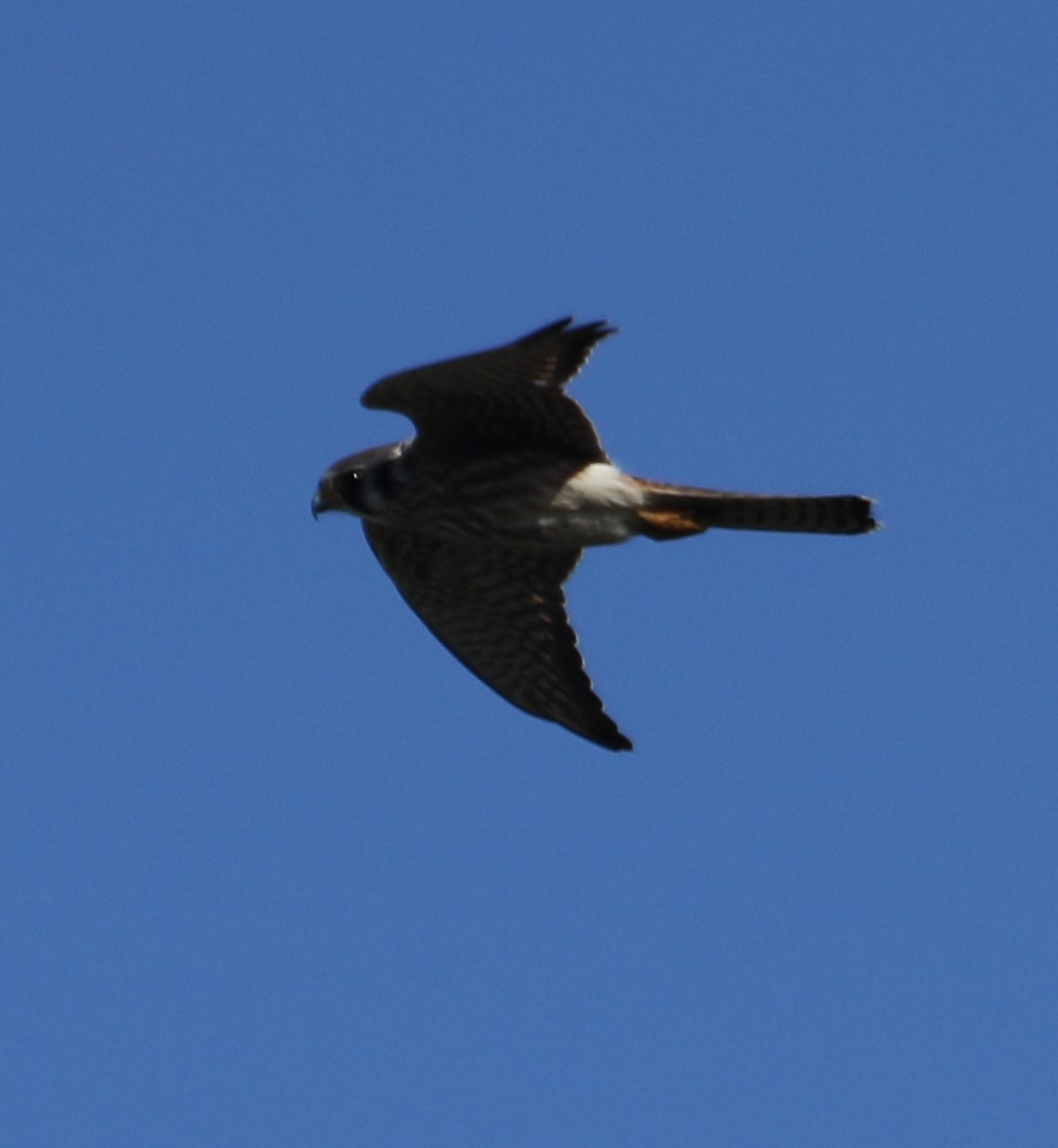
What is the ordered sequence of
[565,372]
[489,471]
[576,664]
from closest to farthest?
[565,372], [489,471], [576,664]

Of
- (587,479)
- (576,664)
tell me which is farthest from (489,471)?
(576,664)

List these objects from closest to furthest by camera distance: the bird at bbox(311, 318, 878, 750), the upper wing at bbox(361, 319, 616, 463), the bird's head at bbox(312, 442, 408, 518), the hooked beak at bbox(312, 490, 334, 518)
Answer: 1. the upper wing at bbox(361, 319, 616, 463)
2. the bird at bbox(311, 318, 878, 750)
3. the bird's head at bbox(312, 442, 408, 518)
4. the hooked beak at bbox(312, 490, 334, 518)

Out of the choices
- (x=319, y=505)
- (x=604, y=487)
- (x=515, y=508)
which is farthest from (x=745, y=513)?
(x=319, y=505)

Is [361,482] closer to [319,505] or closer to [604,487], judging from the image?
[319,505]

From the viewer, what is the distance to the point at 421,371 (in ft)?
29.8

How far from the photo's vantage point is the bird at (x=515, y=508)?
30.3 feet

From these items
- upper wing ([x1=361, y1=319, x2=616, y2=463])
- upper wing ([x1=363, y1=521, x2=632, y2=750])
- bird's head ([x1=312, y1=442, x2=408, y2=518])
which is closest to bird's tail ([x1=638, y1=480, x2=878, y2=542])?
upper wing ([x1=361, y1=319, x2=616, y2=463])

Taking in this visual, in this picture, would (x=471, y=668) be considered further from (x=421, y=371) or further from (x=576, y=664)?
(x=421, y=371)

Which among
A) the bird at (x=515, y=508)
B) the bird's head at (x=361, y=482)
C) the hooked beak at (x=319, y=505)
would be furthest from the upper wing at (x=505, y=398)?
the hooked beak at (x=319, y=505)

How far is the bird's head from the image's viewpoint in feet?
32.6

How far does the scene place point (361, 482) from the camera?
1000 cm

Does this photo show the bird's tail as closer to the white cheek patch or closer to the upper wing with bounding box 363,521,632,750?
the white cheek patch

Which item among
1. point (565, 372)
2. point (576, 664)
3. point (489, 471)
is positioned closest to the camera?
point (565, 372)

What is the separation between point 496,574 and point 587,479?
1.06m
